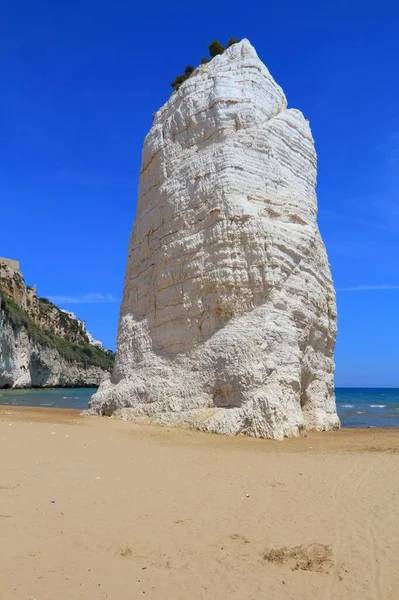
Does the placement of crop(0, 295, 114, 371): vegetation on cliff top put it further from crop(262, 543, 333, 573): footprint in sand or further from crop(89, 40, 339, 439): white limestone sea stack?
crop(262, 543, 333, 573): footprint in sand

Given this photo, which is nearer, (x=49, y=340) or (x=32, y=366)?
(x=32, y=366)

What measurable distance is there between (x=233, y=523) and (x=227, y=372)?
7465mm

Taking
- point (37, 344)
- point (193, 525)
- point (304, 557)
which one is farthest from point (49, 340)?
point (304, 557)

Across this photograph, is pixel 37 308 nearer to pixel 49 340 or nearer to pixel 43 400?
pixel 49 340

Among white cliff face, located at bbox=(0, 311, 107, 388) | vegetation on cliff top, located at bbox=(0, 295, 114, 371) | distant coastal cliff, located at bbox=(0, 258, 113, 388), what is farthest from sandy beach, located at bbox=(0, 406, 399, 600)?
vegetation on cliff top, located at bbox=(0, 295, 114, 371)

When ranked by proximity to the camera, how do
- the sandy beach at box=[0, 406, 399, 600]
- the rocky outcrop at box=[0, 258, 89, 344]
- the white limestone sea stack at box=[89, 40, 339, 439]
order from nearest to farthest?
the sandy beach at box=[0, 406, 399, 600] → the white limestone sea stack at box=[89, 40, 339, 439] → the rocky outcrop at box=[0, 258, 89, 344]

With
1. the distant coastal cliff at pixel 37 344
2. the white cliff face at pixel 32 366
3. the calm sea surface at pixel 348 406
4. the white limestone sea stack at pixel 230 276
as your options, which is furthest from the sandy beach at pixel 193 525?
the white cliff face at pixel 32 366

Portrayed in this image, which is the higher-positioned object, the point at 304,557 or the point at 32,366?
the point at 32,366

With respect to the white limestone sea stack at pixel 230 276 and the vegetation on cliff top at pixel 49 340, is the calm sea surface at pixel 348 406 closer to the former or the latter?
the white limestone sea stack at pixel 230 276

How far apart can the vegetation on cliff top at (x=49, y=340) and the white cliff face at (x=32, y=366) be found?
66 centimetres

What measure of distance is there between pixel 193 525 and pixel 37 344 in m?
64.3

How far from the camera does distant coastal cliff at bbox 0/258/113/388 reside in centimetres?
5594

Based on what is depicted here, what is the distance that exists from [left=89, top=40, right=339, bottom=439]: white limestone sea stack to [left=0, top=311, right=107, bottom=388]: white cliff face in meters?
31.9

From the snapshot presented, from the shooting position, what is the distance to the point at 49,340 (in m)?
71.3
